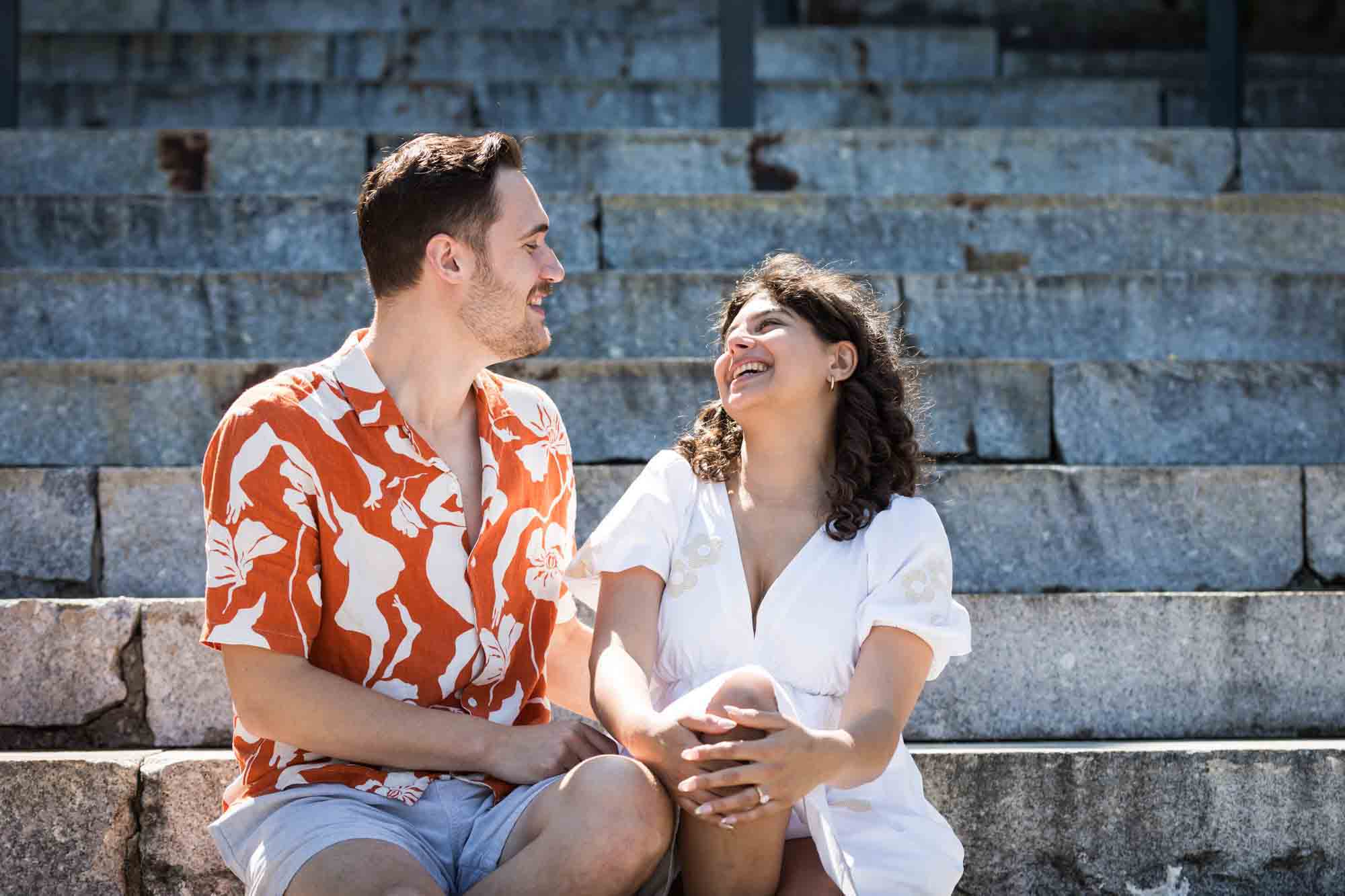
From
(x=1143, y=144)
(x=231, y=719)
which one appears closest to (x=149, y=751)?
(x=231, y=719)

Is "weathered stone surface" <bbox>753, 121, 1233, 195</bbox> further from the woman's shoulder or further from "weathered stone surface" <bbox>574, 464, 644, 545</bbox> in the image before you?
the woman's shoulder

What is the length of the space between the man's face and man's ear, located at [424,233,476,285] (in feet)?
0.05

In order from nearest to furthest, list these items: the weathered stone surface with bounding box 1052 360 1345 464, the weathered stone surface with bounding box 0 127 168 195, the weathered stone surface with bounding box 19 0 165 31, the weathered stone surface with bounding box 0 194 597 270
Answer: the weathered stone surface with bounding box 1052 360 1345 464
the weathered stone surface with bounding box 0 194 597 270
the weathered stone surface with bounding box 0 127 168 195
the weathered stone surface with bounding box 19 0 165 31

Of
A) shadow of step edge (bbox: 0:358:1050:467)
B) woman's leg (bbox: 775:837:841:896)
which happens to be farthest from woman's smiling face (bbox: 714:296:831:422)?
shadow of step edge (bbox: 0:358:1050:467)

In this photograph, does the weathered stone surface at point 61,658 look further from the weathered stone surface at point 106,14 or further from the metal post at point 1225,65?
the weathered stone surface at point 106,14

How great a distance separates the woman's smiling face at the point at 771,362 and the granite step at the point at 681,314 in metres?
1.26

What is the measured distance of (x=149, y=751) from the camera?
2537 mm

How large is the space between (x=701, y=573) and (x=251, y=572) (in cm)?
67

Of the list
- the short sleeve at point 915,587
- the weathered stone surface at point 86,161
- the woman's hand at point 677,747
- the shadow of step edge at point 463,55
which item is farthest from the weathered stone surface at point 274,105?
the woman's hand at point 677,747

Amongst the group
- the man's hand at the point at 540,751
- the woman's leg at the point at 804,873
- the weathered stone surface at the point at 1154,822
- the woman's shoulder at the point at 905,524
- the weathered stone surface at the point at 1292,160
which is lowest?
the weathered stone surface at the point at 1154,822

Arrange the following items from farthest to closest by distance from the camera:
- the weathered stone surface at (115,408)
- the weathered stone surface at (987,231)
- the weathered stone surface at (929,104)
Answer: the weathered stone surface at (929,104) → the weathered stone surface at (987,231) → the weathered stone surface at (115,408)

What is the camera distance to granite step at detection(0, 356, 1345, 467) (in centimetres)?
326

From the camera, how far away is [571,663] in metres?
2.31

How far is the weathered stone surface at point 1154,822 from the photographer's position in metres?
2.45
